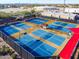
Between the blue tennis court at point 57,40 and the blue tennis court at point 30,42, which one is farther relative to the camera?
the blue tennis court at point 57,40

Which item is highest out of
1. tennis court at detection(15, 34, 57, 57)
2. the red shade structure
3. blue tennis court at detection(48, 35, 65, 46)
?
the red shade structure

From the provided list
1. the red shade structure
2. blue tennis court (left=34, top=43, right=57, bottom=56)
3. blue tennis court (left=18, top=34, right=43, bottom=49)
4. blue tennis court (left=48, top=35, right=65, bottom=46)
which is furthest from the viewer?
blue tennis court (left=48, top=35, right=65, bottom=46)

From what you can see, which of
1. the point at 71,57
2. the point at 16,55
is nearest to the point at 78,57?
the point at 71,57

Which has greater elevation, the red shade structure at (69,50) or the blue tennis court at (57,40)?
the red shade structure at (69,50)

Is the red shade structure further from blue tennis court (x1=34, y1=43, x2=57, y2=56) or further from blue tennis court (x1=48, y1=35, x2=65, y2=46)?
blue tennis court (x1=48, y1=35, x2=65, y2=46)

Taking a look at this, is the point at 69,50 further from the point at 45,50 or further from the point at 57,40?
the point at 57,40

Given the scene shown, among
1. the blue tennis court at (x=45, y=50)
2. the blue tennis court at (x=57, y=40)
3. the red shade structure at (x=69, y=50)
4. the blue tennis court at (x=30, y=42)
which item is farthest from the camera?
the blue tennis court at (x=57, y=40)

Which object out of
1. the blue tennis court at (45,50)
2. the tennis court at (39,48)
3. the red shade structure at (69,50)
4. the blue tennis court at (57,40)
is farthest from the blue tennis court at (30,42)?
the red shade structure at (69,50)

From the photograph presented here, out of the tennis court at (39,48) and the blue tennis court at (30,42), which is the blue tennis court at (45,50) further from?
the blue tennis court at (30,42)

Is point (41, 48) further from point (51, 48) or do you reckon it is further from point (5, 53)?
point (5, 53)

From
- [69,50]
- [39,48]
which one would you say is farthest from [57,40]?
[69,50]

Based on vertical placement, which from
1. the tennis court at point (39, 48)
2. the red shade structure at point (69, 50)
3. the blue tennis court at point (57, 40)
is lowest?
the blue tennis court at point (57, 40)

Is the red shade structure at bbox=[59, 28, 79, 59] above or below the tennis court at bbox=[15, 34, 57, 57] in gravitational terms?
above

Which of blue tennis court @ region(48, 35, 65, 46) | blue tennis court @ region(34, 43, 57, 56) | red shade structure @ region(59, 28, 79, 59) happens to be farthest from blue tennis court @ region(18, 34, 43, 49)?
red shade structure @ region(59, 28, 79, 59)
